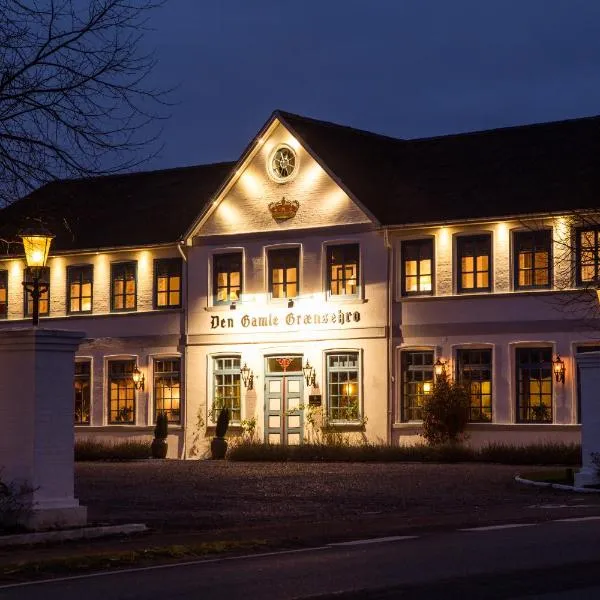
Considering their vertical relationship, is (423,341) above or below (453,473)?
above

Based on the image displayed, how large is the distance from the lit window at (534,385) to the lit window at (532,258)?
1.72 metres

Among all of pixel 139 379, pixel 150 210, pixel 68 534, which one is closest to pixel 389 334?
pixel 139 379

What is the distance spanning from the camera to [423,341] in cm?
4044

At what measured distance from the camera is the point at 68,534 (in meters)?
15.9

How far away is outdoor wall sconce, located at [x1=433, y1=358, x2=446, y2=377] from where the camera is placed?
39.8 metres

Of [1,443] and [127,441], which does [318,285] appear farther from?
[1,443]

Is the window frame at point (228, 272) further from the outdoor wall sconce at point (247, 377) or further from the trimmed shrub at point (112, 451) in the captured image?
the trimmed shrub at point (112, 451)

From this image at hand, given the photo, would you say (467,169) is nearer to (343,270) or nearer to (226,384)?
(343,270)

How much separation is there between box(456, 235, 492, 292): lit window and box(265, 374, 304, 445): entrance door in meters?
5.58

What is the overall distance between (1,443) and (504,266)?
964 inches

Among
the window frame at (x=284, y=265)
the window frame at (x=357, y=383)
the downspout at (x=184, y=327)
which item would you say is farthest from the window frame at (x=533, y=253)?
the downspout at (x=184, y=327)

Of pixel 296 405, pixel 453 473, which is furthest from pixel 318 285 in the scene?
pixel 453 473

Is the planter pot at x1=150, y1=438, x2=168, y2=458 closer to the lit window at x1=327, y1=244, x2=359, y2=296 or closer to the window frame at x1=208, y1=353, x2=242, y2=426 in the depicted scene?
the window frame at x1=208, y1=353, x2=242, y2=426

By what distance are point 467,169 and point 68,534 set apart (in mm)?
27918
